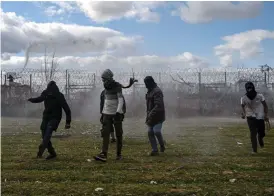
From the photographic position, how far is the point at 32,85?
87.6 feet

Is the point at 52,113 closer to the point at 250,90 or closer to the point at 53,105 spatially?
the point at 53,105

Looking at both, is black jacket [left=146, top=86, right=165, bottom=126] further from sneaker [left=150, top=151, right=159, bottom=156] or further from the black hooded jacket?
the black hooded jacket

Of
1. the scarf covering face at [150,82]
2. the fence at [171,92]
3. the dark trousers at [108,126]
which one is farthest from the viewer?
the fence at [171,92]

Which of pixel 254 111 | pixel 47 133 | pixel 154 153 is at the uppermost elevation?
pixel 254 111

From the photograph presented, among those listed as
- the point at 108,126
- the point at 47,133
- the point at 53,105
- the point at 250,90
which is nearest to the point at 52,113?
the point at 53,105

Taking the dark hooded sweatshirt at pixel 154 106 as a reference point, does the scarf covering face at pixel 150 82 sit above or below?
above

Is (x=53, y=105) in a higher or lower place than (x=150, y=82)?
lower

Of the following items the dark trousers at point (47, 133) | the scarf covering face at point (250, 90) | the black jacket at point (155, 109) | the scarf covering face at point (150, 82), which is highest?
the scarf covering face at point (150, 82)

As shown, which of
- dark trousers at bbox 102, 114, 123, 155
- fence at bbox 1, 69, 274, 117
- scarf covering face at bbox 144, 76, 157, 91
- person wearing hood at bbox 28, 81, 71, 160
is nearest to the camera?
dark trousers at bbox 102, 114, 123, 155

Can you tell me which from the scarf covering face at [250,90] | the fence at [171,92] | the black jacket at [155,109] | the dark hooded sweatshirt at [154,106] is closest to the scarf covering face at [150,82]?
the dark hooded sweatshirt at [154,106]

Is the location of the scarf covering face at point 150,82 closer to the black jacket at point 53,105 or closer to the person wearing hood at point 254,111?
the black jacket at point 53,105

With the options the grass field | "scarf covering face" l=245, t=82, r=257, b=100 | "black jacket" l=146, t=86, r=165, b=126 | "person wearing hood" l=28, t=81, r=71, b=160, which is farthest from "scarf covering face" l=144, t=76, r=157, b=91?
"scarf covering face" l=245, t=82, r=257, b=100

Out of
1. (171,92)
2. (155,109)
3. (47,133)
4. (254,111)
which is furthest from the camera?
(171,92)

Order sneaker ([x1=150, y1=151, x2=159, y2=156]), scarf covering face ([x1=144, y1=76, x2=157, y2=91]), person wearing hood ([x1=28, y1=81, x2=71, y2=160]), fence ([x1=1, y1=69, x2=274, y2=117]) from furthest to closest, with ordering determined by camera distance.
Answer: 1. fence ([x1=1, y1=69, x2=274, y2=117])
2. scarf covering face ([x1=144, y1=76, x2=157, y2=91])
3. sneaker ([x1=150, y1=151, x2=159, y2=156])
4. person wearing hood ([x1=28, y1=81, x2=71, y2=160])
